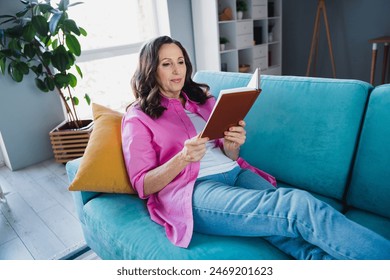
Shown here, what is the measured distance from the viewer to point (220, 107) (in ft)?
2.98

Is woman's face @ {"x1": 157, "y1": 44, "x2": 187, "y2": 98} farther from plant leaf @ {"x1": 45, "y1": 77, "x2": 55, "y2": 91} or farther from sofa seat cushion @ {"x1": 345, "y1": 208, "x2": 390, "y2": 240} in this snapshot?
plant leaf @ {"x1": 45, "y1": 77, "x2": 55, "y2": 91}

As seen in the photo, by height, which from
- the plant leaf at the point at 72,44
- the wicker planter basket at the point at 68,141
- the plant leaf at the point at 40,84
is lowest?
the wicker planter basket at the point at 68,141

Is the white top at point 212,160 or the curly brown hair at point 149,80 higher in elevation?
the curly brown hair at point 149,80

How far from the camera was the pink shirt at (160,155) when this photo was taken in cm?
107

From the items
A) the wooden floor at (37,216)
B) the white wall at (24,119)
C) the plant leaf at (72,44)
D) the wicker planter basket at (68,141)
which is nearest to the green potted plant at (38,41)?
the plant leaf at (72,44)

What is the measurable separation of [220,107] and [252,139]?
0.54 m

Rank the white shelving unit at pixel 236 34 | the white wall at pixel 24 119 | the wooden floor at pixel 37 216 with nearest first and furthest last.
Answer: the wooden floor at pixel 37 216, the white wall at pixel 24 119, the white shelving unit at pixel 236 34

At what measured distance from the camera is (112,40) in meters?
3.20

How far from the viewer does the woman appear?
0.84 m

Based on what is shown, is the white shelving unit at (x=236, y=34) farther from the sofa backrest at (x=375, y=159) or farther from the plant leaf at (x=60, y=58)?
the sofa backrest at (x=375, y=159)

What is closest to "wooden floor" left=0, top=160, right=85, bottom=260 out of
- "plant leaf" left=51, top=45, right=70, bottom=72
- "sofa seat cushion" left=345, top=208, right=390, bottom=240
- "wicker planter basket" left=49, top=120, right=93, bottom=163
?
"wicker planter basket" left=49, top=120, right=93, bottom=163

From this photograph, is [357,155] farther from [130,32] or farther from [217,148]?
[130,32]

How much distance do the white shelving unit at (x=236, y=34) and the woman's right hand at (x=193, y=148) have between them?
265cm

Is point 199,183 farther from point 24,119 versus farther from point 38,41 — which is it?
point 24,119
